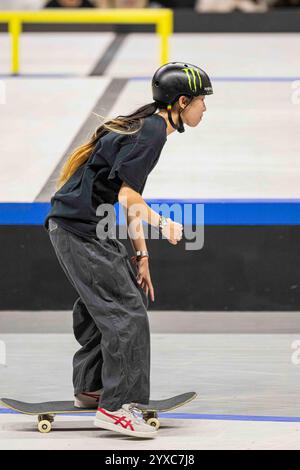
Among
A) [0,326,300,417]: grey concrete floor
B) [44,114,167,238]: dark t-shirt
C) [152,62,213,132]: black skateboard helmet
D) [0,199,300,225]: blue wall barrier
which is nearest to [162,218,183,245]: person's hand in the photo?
[44,114,167,238]: dark t-shirt

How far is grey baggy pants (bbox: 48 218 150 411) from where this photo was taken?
424 centimetres

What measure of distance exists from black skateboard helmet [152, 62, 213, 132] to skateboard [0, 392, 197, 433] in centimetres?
107

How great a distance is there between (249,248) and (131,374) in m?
2.11

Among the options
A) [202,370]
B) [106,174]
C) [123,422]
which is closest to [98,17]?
[202,370]

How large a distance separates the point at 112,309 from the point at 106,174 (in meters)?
0.49

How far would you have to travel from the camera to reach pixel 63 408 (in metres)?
4.51

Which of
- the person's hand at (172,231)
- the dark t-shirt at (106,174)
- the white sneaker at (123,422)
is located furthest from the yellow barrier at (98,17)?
the white sneaker at (123,422)

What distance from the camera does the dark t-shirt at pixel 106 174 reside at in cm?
412

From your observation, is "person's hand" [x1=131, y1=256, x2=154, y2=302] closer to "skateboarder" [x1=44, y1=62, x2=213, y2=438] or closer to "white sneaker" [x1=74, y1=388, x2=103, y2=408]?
"skateboarder" [x1=44, y1=62, x2=213, y2=438]

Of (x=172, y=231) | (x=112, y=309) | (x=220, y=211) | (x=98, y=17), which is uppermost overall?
(x=98, y=17)

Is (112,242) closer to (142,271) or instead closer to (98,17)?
(142,271)

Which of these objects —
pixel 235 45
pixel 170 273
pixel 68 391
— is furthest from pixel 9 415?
pixel 235 45

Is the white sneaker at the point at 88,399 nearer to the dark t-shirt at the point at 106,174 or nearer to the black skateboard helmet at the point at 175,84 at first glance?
the dark t-shirt at the point at 106,174

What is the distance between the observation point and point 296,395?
5.00 meters
